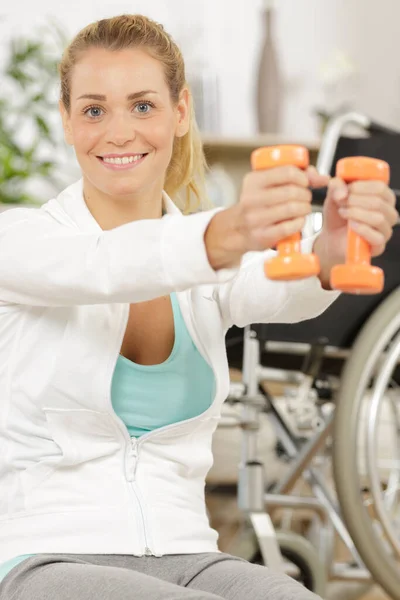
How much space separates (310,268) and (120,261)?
0.20m

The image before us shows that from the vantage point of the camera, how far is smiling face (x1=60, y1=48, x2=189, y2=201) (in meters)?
1.09

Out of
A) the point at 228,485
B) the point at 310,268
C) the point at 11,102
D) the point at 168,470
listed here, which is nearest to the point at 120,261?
the point at 310,268

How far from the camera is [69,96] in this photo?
1169 mm

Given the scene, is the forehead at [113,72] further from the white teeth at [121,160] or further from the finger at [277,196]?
the finger at [277,196]

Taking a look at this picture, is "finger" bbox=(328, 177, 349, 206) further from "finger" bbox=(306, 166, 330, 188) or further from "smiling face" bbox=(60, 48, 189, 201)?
"smiling face" bbox=(60, 48, 189, 201)

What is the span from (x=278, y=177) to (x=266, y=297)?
13.6 inches

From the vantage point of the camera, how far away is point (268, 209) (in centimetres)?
80

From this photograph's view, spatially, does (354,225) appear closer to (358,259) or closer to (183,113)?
(358,259)

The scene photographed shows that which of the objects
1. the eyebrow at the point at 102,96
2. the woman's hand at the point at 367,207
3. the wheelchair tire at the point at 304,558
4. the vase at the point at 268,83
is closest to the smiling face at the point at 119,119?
the eyebrow at the point at 102,96

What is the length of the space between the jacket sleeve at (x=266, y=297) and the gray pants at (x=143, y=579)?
0.29m

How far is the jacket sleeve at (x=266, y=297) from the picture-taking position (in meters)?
1.08

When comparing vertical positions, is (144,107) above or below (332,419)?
above

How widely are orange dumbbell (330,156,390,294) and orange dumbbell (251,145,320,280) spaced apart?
0.04 m

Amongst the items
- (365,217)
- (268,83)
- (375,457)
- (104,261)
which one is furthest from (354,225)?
(268,83)
